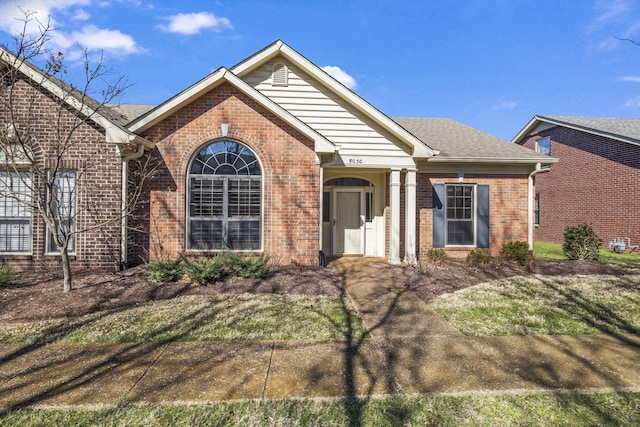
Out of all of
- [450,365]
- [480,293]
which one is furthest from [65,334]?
[480,293]

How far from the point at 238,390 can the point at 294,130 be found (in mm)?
6758

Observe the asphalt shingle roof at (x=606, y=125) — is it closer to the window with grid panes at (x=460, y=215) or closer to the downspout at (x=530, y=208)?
the downspout at (x=530, y=208)

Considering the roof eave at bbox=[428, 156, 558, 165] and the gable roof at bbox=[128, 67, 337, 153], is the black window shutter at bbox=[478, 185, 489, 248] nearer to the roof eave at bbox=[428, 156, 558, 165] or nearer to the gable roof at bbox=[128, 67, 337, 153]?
the roof eave at bbox=[428, 156, 558, 165]

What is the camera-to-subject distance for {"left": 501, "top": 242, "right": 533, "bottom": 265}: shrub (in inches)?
392

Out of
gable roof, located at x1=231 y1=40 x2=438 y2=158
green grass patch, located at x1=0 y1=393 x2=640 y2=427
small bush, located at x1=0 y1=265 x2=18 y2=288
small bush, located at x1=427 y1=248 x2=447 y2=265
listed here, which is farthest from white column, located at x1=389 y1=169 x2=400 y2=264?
small bush, located at x1=0 y1=265 x2=18 y2=288

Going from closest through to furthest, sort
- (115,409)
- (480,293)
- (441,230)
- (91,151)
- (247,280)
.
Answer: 1. (115,409)
2. (480,293)
3. (247,280)
4. (91,151)
5. (441,230)

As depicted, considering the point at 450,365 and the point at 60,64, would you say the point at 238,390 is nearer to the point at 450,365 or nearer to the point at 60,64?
the point at 450,365

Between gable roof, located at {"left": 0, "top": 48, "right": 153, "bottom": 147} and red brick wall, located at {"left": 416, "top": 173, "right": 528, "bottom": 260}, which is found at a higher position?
gable roof, located at {"left": 0, "top": 48, "right": 153, "bottom": 147}

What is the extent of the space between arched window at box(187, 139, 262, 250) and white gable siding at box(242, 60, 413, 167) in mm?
2294

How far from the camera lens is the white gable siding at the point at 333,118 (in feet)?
32.8

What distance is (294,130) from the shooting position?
8.86 meters

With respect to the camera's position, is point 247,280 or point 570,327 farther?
point 247,280

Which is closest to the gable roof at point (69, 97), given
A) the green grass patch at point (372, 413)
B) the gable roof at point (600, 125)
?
the green grass patch at point (372, 413)

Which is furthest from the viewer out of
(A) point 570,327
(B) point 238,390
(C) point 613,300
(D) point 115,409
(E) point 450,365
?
(C) point 613,300
